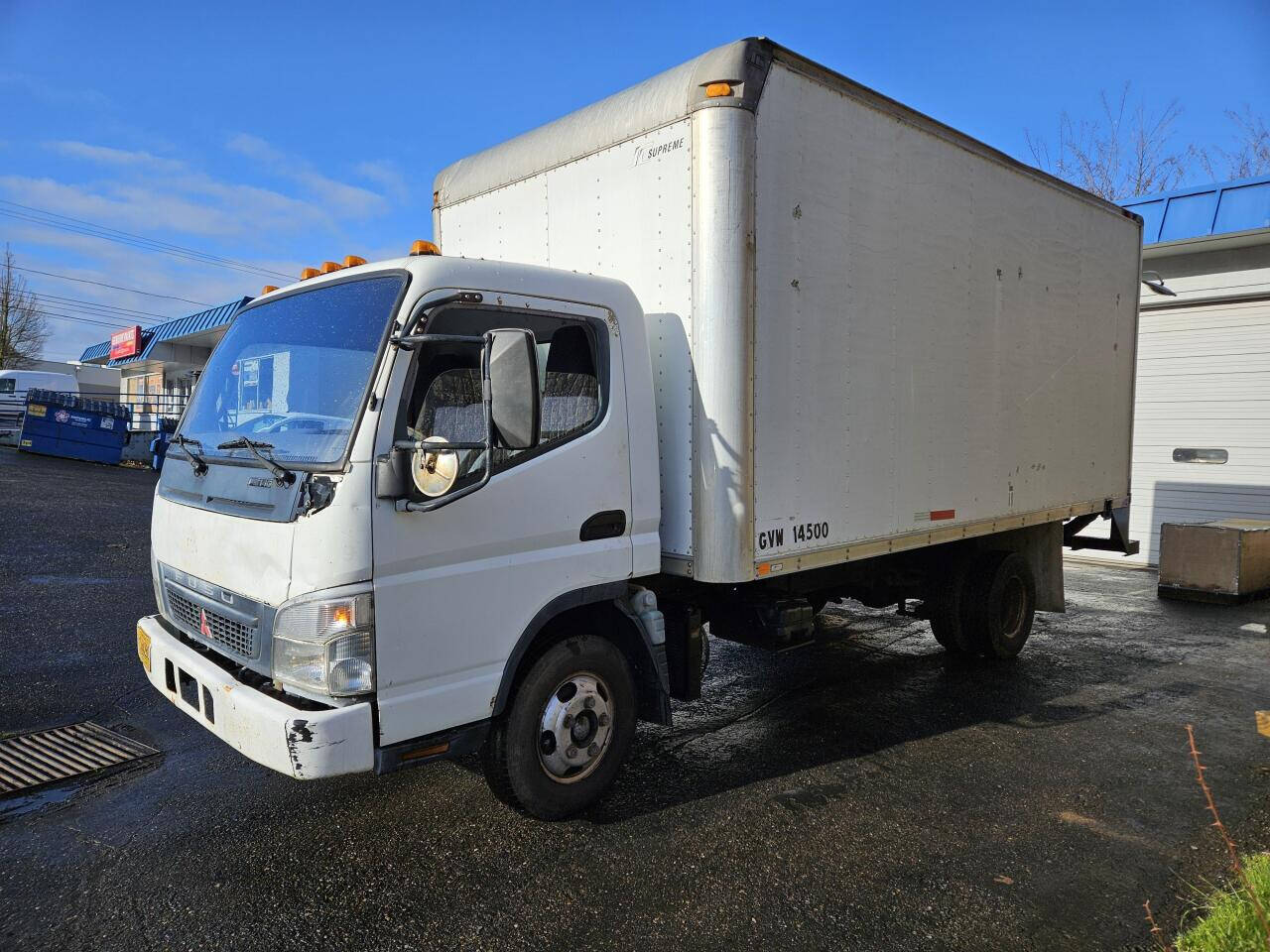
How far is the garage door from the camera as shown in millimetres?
10617

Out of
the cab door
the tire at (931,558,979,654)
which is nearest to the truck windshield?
the cab door

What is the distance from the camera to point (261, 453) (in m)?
3.16

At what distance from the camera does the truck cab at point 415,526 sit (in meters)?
2.93

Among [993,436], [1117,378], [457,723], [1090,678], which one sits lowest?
[1090,678]

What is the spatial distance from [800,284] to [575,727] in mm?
2384

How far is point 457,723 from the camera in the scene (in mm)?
3232

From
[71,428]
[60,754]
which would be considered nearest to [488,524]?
[60,754]

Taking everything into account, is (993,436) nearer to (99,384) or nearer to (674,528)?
(674,528)

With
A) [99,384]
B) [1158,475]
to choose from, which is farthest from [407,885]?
[99,384]

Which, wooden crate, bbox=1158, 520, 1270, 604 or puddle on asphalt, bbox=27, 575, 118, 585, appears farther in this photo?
wooden crate, bbox=1158, 520, 1270, 604

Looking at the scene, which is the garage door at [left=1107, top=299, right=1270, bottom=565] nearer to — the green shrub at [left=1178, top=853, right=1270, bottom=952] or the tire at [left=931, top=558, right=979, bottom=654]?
the tire at [left=931, top=558, right=979, bottom=654]

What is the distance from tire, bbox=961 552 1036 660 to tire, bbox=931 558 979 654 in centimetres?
5

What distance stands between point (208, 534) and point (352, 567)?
0.91 metres

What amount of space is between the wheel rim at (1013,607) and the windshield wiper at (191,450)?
5621mm
